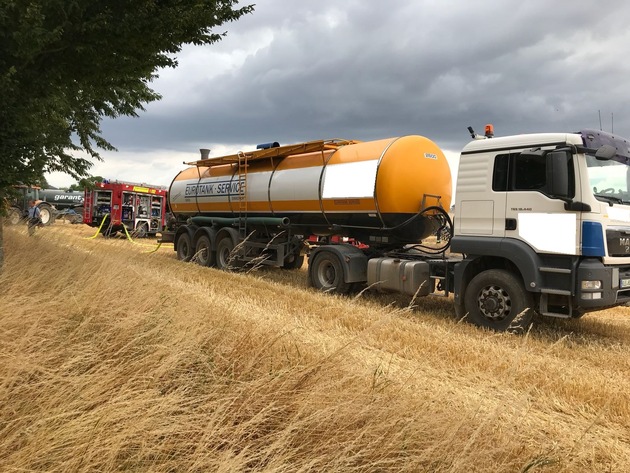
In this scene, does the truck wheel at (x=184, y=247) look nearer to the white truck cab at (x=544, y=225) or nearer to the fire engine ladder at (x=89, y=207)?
the white truck cab at (x=544, y=225)

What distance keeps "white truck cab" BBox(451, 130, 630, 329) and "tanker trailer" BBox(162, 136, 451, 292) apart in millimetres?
1565

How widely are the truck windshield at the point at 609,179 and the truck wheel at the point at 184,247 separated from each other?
1086 cm

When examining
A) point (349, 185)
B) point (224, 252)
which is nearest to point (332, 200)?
point (349, 185)

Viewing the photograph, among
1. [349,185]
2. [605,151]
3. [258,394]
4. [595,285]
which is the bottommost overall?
[258,394]

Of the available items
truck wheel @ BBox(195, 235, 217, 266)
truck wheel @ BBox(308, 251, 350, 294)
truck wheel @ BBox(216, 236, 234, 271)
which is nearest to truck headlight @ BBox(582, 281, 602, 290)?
truck wheel @ BBox(308, 251, 350, 294)

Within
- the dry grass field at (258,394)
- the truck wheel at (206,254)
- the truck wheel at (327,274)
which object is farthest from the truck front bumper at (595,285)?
the truck wheel at (206,254)

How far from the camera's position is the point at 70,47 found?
202 inches

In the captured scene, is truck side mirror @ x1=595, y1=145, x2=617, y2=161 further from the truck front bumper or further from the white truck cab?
the truck front bumper

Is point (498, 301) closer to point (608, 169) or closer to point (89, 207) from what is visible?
point (608, 169)

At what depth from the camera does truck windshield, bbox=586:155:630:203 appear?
5805 millimetres

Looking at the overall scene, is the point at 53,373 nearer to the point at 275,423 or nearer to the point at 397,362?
the point at 275,423

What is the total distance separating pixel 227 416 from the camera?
98.0 inches

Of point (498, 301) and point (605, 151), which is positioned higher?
point (605, 151)

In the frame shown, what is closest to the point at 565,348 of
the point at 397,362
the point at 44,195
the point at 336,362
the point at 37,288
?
the point at 397,362
